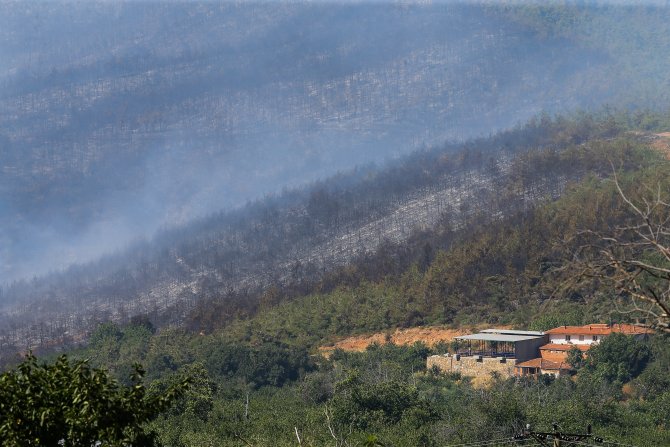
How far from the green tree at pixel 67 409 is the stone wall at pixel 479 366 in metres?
54.3

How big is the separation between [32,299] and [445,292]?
82649mm

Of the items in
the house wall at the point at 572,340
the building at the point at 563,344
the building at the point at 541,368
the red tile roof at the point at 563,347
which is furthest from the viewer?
the house wall at the point at 572,340

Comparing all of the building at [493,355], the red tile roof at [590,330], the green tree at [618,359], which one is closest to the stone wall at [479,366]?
the building at [493,355]

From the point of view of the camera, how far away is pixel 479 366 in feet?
228

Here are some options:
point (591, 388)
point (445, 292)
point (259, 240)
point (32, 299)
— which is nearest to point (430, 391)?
point (591, 388)

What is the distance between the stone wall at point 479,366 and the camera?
226ft

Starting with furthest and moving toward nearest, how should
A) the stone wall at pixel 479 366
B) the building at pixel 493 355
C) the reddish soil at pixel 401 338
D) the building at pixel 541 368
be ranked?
the reddish soil at pixel 401 338
the building at pixel 493 355
the stone wall at pixel 479 366
the building at pixel 541 368

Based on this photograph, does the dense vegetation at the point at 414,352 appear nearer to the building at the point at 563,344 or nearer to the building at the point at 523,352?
the building at the point at 523,352

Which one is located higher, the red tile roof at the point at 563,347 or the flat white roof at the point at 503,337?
the flat white roof at the point at 503,337

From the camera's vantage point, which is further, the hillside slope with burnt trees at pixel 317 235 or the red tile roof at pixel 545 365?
the hillside slope with burnt trees at pixel 317 235

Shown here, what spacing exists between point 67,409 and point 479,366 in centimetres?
5600

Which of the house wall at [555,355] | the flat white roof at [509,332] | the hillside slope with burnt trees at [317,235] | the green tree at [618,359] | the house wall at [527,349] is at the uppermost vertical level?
the green tree at [618,359]

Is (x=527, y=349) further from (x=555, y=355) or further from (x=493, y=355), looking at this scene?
(x=493, y=355)

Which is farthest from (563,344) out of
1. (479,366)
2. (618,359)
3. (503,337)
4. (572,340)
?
(618,359)
